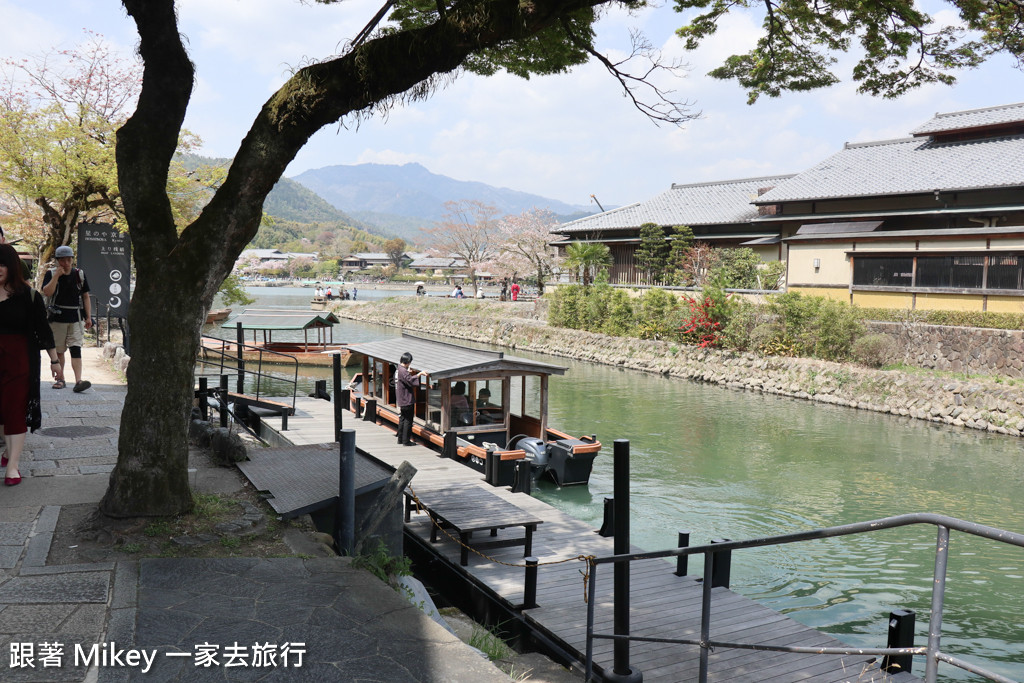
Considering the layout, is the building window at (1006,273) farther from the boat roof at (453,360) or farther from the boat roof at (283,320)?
the boat roof at (283,320)

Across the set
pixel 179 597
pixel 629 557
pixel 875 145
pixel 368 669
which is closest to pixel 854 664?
pixel 629 557

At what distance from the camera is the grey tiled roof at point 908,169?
25.2 m

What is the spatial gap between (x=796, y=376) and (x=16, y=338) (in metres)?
21.3

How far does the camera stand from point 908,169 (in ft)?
92.1

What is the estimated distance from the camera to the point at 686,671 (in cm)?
571

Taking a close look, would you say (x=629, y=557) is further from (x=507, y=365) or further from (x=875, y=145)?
(x=875, y=145)

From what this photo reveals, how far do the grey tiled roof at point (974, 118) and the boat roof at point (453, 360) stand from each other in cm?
2348

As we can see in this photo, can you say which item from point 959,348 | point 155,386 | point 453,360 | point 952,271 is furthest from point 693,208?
point 155,386

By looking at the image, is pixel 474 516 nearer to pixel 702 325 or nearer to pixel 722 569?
pixel 722 569

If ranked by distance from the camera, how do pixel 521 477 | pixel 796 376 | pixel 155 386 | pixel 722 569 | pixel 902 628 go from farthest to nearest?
1. pixel 796 376
2. pixel 521 477
3. pixel 722 569
4. pixel 902 628
5. pixel 155 386

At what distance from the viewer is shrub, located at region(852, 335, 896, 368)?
2162 centimetres

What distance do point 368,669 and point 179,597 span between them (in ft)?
4.38

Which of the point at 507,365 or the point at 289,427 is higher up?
the point at 507,365

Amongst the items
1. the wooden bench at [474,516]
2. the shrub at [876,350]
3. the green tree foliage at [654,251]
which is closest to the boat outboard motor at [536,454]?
the wooden bench at [474,516]
